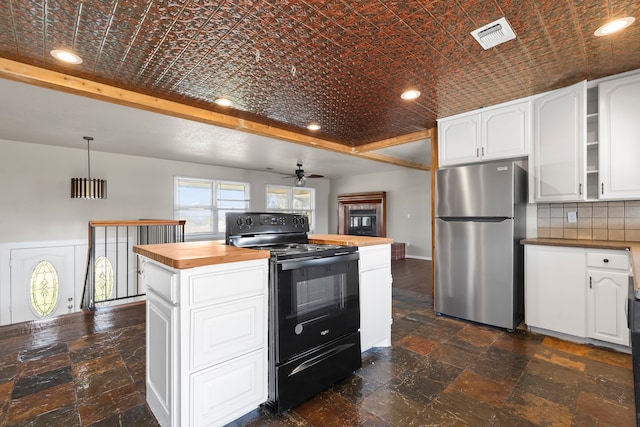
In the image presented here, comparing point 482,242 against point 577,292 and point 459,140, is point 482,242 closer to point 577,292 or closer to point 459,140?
point 577,292

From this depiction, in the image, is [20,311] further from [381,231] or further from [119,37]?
[381,231]

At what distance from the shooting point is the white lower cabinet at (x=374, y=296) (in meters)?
2.31

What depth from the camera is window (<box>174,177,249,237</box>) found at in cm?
666

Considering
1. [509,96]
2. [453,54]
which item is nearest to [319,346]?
[453,54]

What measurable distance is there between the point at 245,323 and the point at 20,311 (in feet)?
18.2

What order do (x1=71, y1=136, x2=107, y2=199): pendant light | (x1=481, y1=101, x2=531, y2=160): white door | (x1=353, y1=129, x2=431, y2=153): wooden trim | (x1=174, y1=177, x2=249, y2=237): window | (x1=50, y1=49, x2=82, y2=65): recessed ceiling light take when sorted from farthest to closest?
(x1=174, y1=177, x2=249, y2=237): window → (x1=71, y1=136, x2=107, y2=199): pendant light → (x1=353, y1=129, x2=431, y2=153): wooden trim → (x1=481, y1=101, x2=531, y2=160): white door → (x1=50, y1=49, x2=82, y2=65): recessed ceiling light

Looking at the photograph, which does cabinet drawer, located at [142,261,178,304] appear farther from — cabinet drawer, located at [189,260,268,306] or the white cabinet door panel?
the white cabinet door panel

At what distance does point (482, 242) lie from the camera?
9.79ft

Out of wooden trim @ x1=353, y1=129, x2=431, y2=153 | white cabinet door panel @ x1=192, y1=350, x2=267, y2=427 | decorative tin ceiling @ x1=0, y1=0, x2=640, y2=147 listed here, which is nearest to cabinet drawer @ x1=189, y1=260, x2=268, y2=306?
white cabinet door panel @ x1=192, y1=350, x2=267, y2=427

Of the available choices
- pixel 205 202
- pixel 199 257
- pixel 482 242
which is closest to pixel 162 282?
pixel 199 257

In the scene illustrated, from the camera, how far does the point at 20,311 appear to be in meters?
4.84

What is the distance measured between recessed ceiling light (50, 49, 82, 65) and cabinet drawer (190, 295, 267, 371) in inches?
82.3

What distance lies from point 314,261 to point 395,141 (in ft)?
10.4

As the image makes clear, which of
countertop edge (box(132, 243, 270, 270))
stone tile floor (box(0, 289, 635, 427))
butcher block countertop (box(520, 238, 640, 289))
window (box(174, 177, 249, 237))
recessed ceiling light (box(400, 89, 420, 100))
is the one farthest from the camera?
window (box(174, 177, 249, 237))
